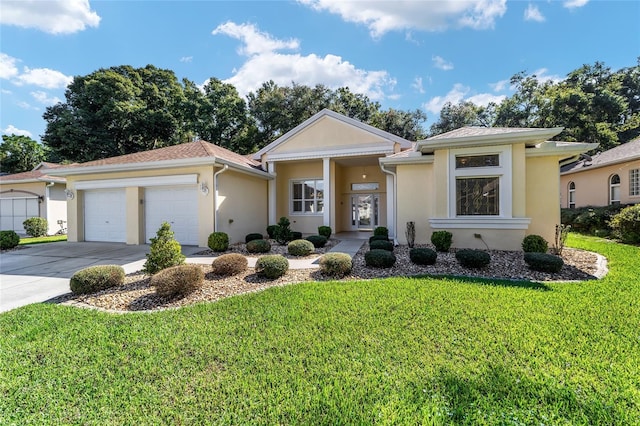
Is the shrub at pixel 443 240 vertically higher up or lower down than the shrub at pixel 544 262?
higher up

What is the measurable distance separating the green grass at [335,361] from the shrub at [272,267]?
1258mm

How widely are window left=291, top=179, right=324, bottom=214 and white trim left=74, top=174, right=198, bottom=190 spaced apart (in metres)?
6.12

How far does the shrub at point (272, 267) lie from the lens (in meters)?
6.09

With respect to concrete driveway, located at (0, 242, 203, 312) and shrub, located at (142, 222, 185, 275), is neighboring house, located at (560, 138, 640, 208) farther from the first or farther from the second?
concrete driveway, located at (0, 242, 203, 312)

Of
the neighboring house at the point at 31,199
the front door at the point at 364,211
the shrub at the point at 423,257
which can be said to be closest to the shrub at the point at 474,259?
the shrub at the point at 423,257

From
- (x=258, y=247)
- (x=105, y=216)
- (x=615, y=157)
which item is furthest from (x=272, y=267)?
(x=615, y=157)

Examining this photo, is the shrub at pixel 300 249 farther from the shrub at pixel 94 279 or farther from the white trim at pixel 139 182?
the white trim at pixel 139 182

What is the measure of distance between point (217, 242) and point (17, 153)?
3405 centimetres

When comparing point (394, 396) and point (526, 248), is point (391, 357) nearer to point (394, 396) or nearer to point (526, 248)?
point (394, 396)

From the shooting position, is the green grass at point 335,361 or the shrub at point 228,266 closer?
the green grass at point 335,361

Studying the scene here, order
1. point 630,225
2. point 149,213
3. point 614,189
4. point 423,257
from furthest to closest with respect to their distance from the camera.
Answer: point 614,189 → point 149,213 → point 630,225 → point 423,257

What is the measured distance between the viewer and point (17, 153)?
27.5 m

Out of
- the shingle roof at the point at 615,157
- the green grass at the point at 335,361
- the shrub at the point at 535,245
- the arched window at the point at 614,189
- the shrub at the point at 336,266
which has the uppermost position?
the shingle roof at the point at 615,157

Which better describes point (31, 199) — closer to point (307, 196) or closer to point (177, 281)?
point (307, 196)
